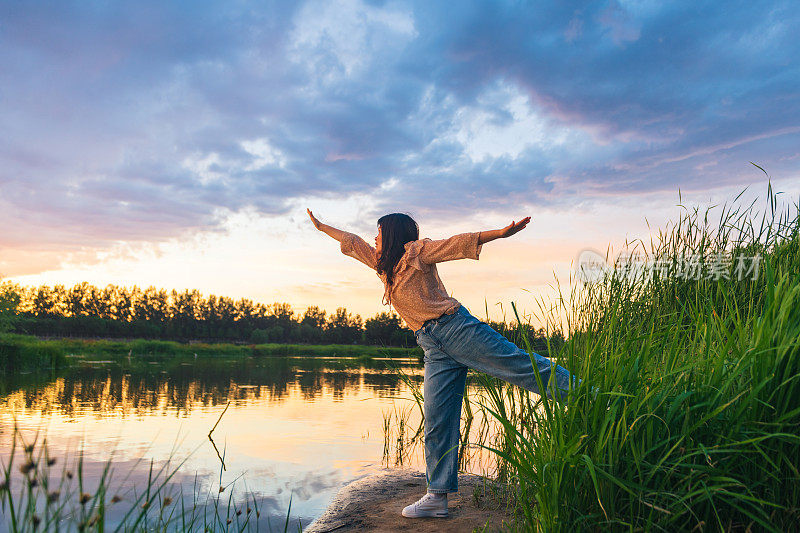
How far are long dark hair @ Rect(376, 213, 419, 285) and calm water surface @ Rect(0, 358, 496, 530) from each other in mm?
1513

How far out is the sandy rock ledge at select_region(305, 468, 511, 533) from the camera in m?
3.03

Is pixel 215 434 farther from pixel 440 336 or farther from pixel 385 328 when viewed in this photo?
pixel 385 328

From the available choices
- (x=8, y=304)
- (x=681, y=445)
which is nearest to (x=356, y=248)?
(x=681, y=445)

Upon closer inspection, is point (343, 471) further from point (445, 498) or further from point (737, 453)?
point (737, 453)

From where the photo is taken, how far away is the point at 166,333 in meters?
88.8

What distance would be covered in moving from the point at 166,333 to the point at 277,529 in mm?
93395

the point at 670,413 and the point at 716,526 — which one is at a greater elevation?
the point at 670,413

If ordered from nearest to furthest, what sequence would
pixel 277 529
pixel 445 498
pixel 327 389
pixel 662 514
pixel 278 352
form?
pixel 662 514 → pixel 445 498 → pixel 277 529 → pixel 327 389 → pixel 278 352

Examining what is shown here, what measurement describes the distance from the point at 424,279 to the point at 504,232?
22.7 inches

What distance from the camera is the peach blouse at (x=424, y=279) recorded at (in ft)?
10.5

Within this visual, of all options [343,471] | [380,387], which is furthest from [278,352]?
[343,471]

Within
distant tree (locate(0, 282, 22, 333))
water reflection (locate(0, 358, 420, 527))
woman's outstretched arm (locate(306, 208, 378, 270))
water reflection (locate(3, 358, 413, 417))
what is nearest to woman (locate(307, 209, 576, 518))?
woman's outstretched arm (locate(306, 208, 378, 270))

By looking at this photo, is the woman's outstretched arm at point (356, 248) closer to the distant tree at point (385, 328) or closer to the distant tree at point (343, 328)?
the distant tree at point (385, 328)

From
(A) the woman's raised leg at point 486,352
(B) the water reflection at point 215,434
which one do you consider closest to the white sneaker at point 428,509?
(A) the woman's raised leg at point 486,352
